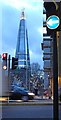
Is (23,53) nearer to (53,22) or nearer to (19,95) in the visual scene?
(19,95)

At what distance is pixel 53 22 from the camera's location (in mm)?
6578

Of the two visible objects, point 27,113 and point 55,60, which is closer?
point 55,60

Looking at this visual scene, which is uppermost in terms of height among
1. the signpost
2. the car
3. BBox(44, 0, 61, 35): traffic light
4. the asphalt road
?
BBox(44, 0, 61, 35): traffic light

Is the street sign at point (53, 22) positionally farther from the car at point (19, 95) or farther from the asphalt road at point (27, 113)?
the car at point (19, 95)

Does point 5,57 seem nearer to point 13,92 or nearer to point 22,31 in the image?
point 13,92

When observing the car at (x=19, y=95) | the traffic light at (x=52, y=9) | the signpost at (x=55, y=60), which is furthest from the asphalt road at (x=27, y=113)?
the car at (x=19, y=95)

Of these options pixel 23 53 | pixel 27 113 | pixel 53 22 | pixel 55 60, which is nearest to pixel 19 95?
pixel 27 113

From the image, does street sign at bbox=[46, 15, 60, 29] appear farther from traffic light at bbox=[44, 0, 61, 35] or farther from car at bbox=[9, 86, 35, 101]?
car at bbox=[9, 86, 35, 101]

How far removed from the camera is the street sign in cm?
654

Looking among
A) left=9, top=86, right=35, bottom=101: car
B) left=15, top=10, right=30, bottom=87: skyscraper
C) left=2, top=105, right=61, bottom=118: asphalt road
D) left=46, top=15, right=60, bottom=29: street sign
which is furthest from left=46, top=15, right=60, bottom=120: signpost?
left=15, top=10, right=30, bottom=87: skyscraper

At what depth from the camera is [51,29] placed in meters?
6.56

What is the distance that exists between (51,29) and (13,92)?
25292 mm

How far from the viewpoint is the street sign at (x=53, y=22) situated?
6.54 meters

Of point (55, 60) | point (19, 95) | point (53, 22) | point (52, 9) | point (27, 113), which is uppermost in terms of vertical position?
point (52, 9)
